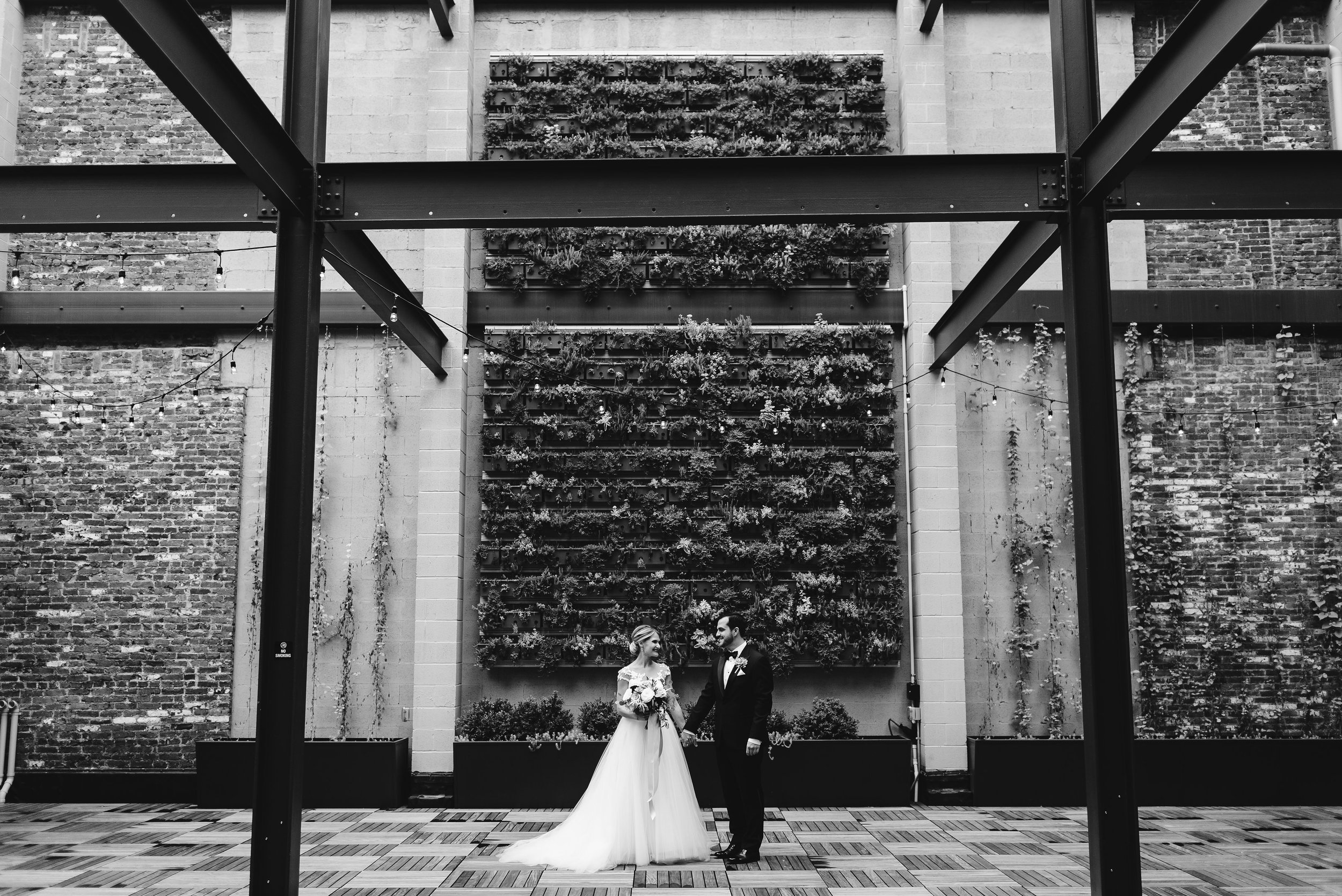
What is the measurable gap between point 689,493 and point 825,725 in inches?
92.9

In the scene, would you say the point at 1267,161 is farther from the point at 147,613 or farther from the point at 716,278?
the point at 147,613

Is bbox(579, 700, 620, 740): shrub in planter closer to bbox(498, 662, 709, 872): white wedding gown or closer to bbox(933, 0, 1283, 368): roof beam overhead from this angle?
bbox(498, 662, 709, 872): white wedding gown

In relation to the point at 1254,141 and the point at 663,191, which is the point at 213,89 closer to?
the point at 663,191

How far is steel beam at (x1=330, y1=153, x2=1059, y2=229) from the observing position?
6168 mm

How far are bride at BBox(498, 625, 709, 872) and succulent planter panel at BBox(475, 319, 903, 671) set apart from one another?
2186mm

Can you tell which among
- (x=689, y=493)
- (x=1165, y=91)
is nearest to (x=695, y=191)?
(x=1165, y=91)

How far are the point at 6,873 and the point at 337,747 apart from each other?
8.87ft

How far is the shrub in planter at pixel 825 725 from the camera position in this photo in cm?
929

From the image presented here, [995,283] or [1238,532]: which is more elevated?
[995,283]

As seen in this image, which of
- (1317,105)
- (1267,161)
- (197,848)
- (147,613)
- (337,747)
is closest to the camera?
(1267,161)

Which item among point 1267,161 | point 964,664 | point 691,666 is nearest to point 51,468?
point 691,666

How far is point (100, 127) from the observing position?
1060 centimetres

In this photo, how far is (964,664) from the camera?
9.68m

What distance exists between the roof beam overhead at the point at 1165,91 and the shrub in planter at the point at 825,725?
4344mm
